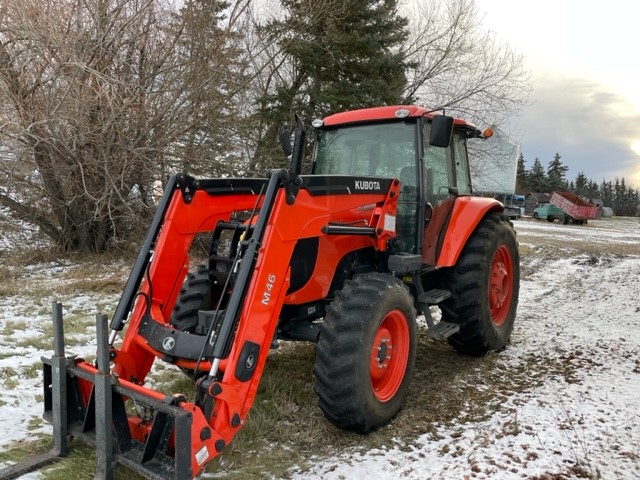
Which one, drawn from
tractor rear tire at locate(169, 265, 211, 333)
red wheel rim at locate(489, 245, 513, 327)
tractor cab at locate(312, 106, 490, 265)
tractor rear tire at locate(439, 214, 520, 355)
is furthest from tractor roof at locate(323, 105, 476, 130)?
tractor rear tire at locate(169, 265, 211, 333)

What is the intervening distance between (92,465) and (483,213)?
390 centimetres

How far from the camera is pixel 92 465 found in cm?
292

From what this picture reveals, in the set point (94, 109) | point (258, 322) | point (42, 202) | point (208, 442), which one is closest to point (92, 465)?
point (208, 442)

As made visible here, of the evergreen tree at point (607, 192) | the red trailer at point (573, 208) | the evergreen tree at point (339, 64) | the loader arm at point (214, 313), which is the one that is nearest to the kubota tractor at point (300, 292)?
the loader arm at point (214, 313)

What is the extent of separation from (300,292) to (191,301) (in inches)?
32.8

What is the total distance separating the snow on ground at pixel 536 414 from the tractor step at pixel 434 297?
893mm

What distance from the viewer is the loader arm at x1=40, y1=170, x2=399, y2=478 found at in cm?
265

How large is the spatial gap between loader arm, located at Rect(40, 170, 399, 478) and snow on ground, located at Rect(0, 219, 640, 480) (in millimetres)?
690

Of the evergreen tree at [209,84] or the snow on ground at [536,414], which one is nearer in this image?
the snow on ground at [536,414]

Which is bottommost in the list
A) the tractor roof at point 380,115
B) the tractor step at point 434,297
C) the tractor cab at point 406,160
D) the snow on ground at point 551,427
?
the snow on ground at point 551,427

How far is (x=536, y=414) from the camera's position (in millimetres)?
3795

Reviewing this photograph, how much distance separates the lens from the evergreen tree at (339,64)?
44.1ft

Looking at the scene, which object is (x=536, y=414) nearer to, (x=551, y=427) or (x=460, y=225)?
(x=551, y=427)

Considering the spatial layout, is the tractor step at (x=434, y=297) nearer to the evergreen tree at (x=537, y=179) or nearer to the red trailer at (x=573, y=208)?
the red trailer at (x=573, y=208)
